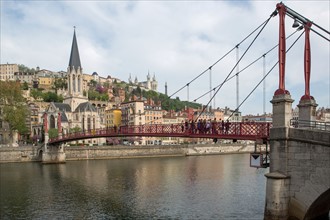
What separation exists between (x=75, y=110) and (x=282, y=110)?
102m

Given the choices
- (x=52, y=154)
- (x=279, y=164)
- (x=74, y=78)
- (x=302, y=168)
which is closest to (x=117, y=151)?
(x=52, y=154)

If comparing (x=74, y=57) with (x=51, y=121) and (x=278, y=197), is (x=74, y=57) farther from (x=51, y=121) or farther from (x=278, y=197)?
(x=278, y=197)

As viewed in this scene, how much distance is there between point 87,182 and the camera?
4116 cm

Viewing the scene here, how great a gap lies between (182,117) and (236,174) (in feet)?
260

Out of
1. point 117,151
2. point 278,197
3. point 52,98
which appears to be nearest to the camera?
point 278,197

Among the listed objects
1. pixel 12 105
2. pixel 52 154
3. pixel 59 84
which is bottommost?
pixel 52 154

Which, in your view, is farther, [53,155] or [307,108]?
[53,155]

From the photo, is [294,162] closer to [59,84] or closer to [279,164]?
[279,164]

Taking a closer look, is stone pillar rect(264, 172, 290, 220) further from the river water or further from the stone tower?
the stone tower

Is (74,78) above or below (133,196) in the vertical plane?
above

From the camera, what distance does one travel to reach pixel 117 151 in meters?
74.7

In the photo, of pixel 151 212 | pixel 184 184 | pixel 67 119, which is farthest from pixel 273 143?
pixel 67 119

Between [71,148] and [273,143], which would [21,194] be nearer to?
[273,143]

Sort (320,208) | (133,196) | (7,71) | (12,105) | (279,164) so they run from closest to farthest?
(279,164) < (320,208) < (133,196) < (12,105) < (7,71)
